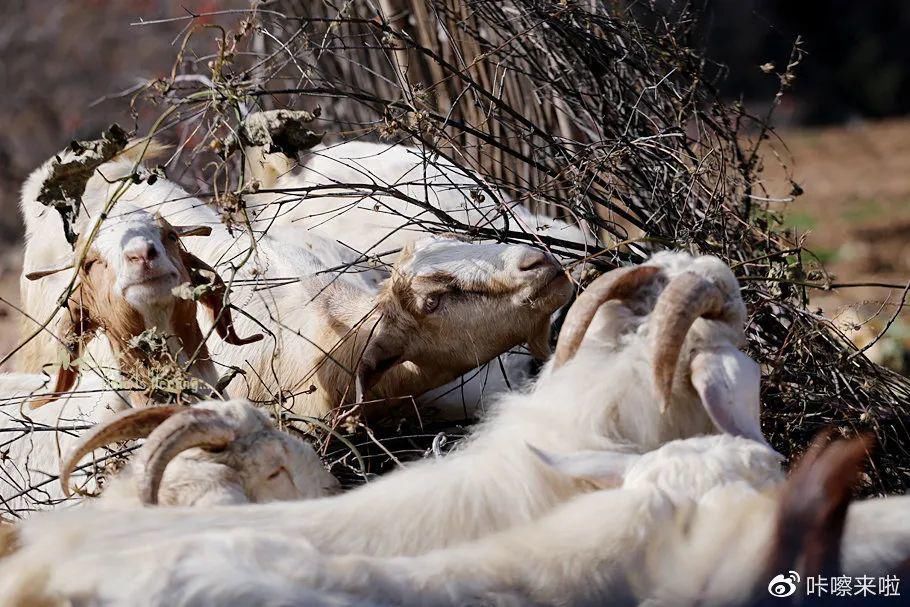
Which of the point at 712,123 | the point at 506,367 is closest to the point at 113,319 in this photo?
the point at 506,367

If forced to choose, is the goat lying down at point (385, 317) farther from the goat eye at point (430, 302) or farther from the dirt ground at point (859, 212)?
the dirt ground at point (859, 212)

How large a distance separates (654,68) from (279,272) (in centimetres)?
180

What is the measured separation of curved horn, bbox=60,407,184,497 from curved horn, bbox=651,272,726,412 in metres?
1.29

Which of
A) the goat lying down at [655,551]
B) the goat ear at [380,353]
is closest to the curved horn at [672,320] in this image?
the goat lying down at [655,551]

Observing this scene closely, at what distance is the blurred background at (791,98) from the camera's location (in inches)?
→ 410

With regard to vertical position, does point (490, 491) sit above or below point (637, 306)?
below

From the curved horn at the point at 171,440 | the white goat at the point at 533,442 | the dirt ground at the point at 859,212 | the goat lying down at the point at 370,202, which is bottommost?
the dirt ground at the point at 859,212

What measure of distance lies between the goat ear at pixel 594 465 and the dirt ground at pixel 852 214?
161 centimetres

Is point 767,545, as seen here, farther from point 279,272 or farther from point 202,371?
point 279,272

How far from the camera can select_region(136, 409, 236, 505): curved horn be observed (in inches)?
125

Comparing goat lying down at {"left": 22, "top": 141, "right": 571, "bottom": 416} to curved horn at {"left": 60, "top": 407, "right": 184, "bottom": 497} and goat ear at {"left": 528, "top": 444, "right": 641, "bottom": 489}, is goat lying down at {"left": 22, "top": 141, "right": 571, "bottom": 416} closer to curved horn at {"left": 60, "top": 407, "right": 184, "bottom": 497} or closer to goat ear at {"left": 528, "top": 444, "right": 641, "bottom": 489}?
curved horn at {"left": 60, "top": 407, "right": 184, "bottom": 497}

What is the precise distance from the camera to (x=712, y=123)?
16.9 ft

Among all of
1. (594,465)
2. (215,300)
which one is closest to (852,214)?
(215,300)

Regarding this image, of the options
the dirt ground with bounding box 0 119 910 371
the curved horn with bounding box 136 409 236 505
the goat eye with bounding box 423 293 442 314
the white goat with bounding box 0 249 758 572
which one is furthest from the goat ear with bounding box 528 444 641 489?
the dirt ground with bounding box 0 119 910 371
